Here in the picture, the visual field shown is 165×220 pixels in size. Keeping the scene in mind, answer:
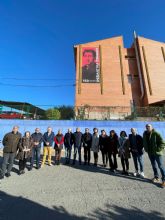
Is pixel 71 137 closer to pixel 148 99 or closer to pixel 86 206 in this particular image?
pixel 86 206

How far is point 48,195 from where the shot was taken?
4.76m

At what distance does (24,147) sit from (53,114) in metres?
8.96

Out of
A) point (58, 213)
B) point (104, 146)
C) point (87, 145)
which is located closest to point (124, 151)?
point (104, 146)

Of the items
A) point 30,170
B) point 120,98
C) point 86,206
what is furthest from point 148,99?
point 86,206

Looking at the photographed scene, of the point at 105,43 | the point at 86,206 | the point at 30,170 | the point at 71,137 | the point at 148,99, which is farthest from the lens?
the point at 105,43

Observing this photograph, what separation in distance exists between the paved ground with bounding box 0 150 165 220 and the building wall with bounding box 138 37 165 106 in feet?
77.6

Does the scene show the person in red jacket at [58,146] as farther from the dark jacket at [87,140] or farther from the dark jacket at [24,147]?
the dark jacket at [24,147]

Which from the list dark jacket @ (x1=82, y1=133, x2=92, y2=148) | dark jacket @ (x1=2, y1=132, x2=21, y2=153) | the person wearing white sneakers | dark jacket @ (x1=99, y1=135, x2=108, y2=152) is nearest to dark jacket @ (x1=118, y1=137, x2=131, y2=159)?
the person wearing white sneakers

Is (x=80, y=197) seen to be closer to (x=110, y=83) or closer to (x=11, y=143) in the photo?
(x=11, y=143)

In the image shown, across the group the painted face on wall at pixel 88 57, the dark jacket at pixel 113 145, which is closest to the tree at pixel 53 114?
the dark jacket at pixel 113 145

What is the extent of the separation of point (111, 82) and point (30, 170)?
80.3 feet

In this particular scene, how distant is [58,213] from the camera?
379 centimetres

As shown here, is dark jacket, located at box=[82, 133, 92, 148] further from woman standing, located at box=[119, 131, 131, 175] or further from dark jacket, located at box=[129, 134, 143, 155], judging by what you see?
dark jacket, located at box=[129, 134, 143, 155]

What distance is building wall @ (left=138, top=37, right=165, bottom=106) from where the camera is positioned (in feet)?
92.2
